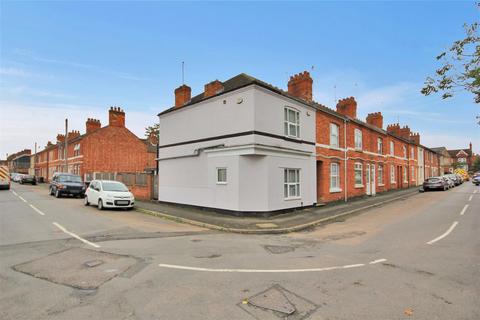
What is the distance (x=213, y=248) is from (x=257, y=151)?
6560mm

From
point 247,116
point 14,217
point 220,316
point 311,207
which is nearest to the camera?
point 220,316

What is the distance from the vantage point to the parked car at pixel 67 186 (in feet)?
76.3

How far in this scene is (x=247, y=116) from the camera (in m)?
14.4

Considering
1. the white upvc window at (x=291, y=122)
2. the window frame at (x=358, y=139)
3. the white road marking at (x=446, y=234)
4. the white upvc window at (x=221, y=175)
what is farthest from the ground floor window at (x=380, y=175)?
the white upvc window at (x=221, y=175)

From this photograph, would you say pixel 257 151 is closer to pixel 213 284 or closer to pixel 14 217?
pixel 213 284

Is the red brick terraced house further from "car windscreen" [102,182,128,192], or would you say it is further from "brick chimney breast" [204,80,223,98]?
"brick chimney breast" [204,80,223,98]

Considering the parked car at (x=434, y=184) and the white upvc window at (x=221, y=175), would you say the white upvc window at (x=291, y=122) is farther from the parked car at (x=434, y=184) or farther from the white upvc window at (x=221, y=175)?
the parked car at (x=434, y=184)

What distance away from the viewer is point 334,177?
2048 centimetres

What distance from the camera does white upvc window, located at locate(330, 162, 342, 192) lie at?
20025 mm

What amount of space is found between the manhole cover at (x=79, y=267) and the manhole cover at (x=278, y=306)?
2.79 m

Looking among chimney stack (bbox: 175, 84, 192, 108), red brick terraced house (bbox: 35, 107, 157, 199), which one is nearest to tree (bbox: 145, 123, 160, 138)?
red brick terraced house (bbox: 35, 107, 157, 199)

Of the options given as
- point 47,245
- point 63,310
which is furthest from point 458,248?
point 47,245

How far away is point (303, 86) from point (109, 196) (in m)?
13.6

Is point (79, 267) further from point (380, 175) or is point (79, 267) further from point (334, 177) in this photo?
point (380, 175)
